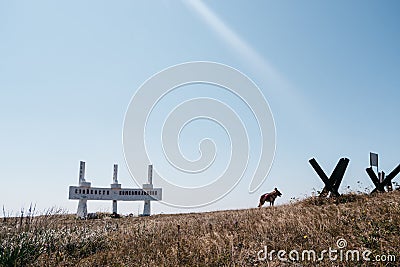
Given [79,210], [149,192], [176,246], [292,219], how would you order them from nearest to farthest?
1. [176,246]
2. [292,219]
3. [79,210]
4. [149,192]

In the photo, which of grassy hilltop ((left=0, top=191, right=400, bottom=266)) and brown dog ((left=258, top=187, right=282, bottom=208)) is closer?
grassy hilltop ((left=0, top=191, right=400, bottom=266))

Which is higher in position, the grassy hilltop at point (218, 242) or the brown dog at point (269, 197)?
the brown dog at point (269, 197)

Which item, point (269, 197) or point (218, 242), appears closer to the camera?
point (218, 242)

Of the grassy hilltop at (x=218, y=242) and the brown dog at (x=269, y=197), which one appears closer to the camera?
the grassy hilltop at (x=218, y=242)

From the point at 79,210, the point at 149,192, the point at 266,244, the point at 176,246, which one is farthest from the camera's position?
the point at 149,192

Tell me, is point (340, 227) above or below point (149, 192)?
below

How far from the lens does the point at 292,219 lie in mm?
9484

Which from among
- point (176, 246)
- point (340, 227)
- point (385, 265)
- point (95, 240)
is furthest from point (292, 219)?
point (95, 240)

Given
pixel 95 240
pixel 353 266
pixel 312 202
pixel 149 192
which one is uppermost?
pixel 149 192

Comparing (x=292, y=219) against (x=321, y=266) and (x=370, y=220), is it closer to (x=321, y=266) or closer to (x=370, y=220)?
(x=370, y=220)

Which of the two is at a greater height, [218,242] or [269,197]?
[269,197]

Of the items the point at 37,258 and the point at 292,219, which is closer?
the point at 37,258

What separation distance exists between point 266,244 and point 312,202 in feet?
21.4

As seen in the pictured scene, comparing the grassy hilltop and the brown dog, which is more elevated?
the brown dog
